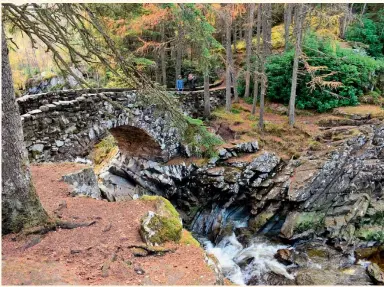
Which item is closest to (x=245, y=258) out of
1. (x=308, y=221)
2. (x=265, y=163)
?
(x=308, y=221)

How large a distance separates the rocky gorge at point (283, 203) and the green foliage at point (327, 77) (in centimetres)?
243

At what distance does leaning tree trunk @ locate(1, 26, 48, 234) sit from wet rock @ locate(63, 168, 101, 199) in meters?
2.56

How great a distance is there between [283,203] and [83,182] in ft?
24.0

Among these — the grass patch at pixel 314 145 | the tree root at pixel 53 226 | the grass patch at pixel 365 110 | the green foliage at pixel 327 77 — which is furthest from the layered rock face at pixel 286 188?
the tree root at pixel 53 226

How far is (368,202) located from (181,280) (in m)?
10.1

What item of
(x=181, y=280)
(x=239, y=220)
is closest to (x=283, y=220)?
(x=239, y=220)

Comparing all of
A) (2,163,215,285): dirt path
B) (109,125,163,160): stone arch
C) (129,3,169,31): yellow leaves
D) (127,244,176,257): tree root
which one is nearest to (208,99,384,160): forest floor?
(109,125,163,160): stone arch

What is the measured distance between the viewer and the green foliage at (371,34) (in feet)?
63.4

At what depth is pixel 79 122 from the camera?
995 cm

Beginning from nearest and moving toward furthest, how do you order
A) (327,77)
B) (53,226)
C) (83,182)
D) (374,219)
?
1. (53,226)
2. (83,182)
3. (374,219)
4. (327,77)

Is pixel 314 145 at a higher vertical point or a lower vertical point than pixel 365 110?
lower

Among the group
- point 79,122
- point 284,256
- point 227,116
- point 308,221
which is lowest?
point 284,256

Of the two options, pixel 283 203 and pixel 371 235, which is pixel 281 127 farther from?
pixel 371 235

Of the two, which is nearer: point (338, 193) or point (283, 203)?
point (283, 203)
